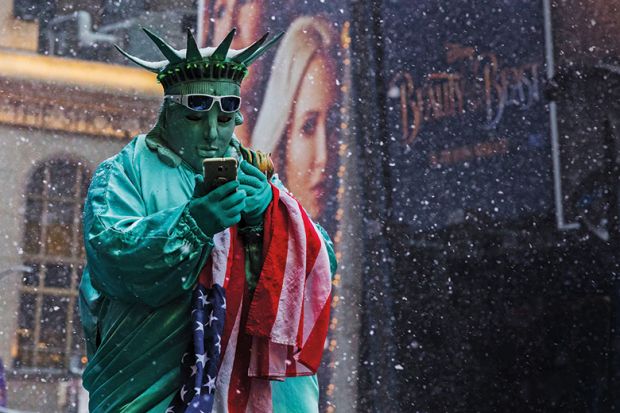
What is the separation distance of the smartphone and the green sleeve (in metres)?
0.09

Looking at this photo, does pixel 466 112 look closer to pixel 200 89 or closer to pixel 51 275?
pixel 51 275

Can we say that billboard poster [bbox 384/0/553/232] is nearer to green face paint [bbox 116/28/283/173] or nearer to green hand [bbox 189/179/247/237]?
green face paint [bbox 116/28/283/173]

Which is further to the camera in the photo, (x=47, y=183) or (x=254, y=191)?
(x=47, y=183)

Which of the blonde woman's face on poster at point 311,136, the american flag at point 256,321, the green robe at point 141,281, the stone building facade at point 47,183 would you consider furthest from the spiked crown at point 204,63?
the stone building facade at point 47,183

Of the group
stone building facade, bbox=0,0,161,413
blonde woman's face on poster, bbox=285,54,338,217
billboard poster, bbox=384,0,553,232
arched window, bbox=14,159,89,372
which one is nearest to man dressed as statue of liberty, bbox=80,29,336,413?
blonde woman's face on poster, bbox=285,54,338,217

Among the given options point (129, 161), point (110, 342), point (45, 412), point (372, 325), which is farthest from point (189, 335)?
point (45, 412)

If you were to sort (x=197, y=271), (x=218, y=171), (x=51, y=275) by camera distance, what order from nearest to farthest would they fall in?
(x=218, y=171) → (x=197, y=271) → (x=51, y=275)

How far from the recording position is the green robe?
8.93 feet

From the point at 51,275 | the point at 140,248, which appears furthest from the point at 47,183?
the point at 140,248

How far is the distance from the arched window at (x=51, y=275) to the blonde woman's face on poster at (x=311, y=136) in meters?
2.15

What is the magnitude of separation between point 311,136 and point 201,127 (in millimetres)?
5791

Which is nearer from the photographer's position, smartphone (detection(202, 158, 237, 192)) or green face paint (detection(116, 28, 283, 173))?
smartphone (detection(202, 158, 237, 192))

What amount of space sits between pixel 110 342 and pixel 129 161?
0.42 metres

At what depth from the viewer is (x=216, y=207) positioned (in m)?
2.69
